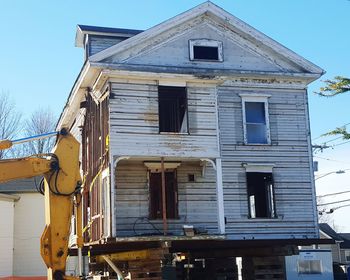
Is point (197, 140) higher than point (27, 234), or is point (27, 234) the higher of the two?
point (197, 140)

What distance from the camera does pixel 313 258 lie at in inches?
1384

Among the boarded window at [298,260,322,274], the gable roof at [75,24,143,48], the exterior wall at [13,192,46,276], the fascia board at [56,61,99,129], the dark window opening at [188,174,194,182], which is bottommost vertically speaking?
the boarded window at [298,260,322,274]

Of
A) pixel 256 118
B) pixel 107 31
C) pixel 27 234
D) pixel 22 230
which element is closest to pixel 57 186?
pixel 107 31

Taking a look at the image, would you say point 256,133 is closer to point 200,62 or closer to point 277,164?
point 277,164

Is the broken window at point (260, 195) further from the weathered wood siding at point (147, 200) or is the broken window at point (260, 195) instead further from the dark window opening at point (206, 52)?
the dark window opening at point (206, 52)

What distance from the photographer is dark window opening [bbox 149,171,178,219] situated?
851 inches

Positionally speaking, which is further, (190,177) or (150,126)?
(190,177)

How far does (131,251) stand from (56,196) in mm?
7081

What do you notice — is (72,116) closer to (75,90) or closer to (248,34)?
(75,90)

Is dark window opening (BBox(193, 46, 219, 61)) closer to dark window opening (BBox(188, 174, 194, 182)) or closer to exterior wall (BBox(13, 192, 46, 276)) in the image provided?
dark window opening (BBox(188, 174, 194, 182))

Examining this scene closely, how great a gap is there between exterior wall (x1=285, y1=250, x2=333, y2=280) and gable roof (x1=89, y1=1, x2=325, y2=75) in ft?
48.9

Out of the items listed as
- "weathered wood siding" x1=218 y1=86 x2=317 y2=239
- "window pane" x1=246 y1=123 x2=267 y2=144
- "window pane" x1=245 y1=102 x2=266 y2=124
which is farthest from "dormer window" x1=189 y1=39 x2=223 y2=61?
"window pane" x1=246 y1=123 x2=267 y2=144

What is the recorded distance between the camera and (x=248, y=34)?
23219 millimetres

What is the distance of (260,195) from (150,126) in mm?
5756
